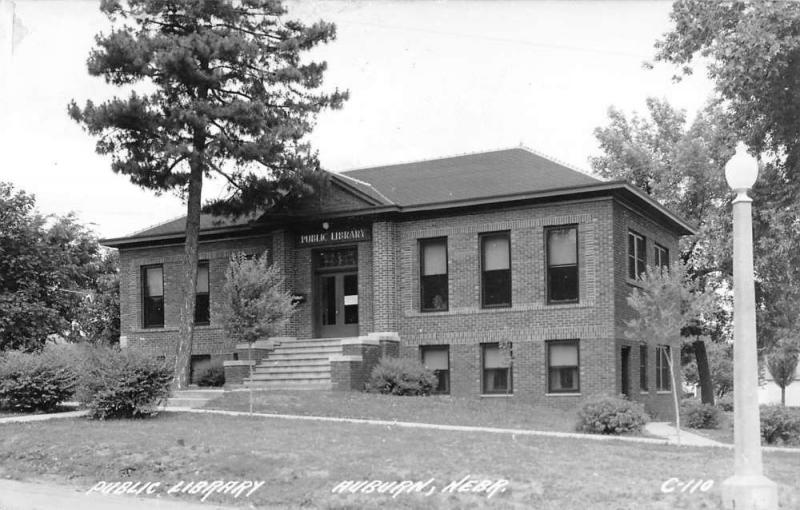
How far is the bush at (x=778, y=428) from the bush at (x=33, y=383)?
15152mm

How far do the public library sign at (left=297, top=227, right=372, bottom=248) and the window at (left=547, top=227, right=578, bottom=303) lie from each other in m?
5.48

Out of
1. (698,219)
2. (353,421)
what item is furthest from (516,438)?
(698,219)

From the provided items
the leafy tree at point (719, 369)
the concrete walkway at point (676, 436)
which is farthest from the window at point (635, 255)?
the leafy tree at point (719, 369)

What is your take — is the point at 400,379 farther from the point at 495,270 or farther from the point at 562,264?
the point at 562,264

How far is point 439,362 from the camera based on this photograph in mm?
26281

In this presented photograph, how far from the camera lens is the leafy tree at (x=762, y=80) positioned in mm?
20016

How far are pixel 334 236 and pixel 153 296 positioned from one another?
26.0 ft

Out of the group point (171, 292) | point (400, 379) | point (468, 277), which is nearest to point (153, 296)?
point (171, 292)

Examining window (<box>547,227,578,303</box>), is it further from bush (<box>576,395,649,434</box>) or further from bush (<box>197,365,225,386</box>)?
bush (<box>197,365,225,386</box>)

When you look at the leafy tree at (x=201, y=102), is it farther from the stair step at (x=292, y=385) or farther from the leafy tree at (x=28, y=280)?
the leafy tree at (x=28, y=280)

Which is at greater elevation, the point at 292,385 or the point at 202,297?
the point at 202,297

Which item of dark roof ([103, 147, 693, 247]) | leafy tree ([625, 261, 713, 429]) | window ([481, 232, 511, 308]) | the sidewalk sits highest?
dark roof ([103, 147, 693, 247])

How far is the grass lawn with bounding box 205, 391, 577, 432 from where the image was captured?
1978cm

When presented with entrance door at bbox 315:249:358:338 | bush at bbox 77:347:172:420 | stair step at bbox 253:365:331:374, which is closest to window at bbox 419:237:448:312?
entrance door at bbox 315:249:358:338
